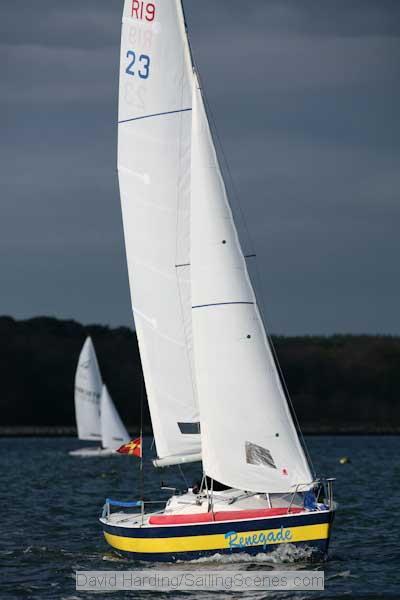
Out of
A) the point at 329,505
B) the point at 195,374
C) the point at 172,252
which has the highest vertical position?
the point at 172,252

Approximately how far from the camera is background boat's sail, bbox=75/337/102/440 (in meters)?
82.4

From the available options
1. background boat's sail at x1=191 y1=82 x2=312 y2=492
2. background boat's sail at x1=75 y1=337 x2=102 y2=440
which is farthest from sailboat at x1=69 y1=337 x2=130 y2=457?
background boat's sail at x1=191 y1=82 x2=312 y2=492

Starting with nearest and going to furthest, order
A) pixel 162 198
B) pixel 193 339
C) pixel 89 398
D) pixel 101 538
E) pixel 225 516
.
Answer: pixel 225 516 → pixel 193 339 → pixel 162 198 → pixel 101 538 → pixel 89 398

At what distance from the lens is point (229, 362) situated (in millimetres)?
25625

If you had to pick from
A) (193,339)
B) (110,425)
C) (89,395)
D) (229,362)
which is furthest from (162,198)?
(89,395)

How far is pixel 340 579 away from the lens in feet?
81.0

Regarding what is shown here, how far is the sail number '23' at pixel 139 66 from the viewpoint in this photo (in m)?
28.2

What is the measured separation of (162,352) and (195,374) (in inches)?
46.3

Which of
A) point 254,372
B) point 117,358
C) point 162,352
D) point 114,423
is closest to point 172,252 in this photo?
point 162,352

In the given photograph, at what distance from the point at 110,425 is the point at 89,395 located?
6.08m

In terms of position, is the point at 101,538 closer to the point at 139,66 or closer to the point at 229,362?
the point at 229,362

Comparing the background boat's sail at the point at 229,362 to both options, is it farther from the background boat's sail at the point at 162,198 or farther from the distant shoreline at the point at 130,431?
the distant shoreline at the point at 130,431

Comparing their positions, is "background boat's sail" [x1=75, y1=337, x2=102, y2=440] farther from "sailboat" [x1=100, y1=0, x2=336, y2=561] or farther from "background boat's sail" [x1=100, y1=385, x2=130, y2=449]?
"sailboat" [x1=100, y1=0, x2=336, y2=561]

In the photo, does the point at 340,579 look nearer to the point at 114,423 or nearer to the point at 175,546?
the point at 175,546
